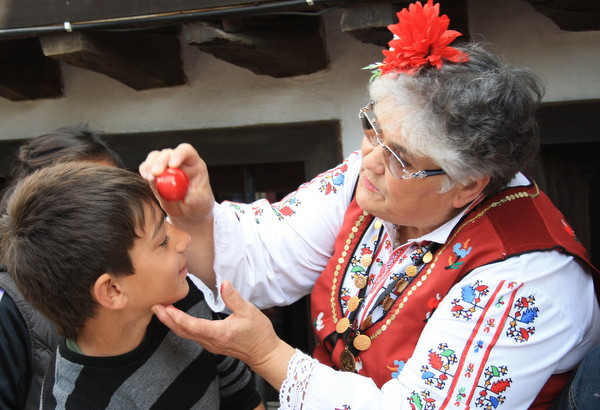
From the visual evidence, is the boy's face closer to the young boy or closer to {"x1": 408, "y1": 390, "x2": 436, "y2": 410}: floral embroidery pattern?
the young boy

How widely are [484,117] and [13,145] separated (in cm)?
246

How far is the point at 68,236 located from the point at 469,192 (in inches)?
37.5

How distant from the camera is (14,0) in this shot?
2.38 metres

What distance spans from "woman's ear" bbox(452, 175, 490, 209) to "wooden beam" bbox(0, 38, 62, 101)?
210 cm

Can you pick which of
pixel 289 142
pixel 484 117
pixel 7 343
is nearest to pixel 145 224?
pixel 7 343

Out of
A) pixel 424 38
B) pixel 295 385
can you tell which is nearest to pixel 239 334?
pixel 295 385

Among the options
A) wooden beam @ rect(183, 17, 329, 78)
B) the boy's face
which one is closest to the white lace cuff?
the boy's face

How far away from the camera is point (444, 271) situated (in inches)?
61.7

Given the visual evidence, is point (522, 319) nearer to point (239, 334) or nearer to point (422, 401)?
point (422, 401)

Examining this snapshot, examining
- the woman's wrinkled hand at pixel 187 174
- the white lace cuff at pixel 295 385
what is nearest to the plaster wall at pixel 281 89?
the woman's wrinkled hand at pixel 187 174

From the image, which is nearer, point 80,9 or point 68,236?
point 68,236

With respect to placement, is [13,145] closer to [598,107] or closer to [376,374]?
[376,374]

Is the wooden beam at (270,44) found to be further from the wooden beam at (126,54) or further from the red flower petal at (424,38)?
the red flower petal at (424,38)

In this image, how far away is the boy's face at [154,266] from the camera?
1468mm
